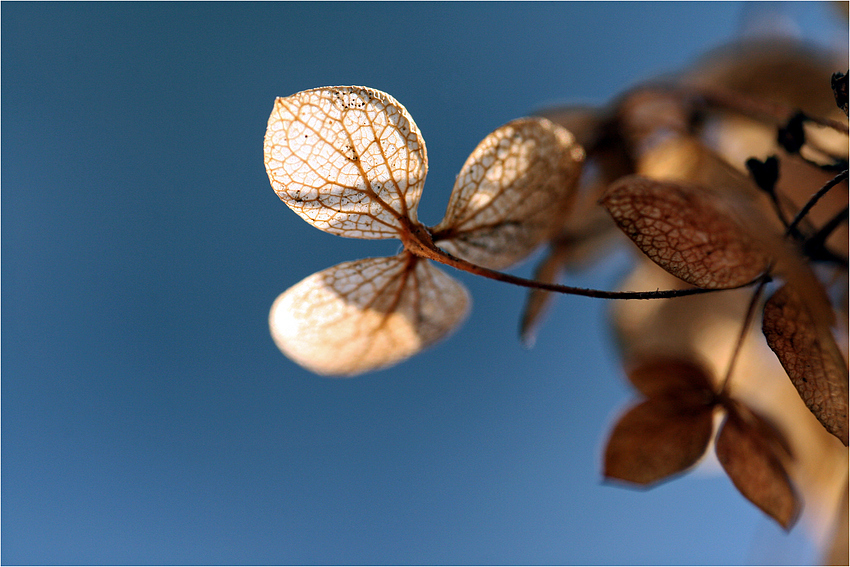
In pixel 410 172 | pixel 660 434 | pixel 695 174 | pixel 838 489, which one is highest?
pixel 410 172

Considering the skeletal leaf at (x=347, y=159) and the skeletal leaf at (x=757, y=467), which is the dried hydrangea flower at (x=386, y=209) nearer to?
the skeletal leaf at (x=347, y=159)

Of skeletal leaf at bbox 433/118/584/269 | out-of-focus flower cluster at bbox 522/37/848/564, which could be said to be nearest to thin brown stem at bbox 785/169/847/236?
out-of-focus flower cluster at bbox 522/37/848/564

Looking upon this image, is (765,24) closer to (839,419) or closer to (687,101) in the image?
(687,101)

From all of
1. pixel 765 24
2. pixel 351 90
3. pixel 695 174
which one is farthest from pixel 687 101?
pixel 351 90

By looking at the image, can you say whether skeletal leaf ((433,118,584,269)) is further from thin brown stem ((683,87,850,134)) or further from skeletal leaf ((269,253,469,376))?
thin brown stem ((683,87,850,134))

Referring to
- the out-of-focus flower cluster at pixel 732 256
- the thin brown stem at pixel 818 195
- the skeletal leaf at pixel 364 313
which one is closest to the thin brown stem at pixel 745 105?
the out-of-focus flower cluster at pixel 732 256

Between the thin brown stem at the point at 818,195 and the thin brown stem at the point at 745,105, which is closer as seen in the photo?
the thin brown stem at the point at 818,195
